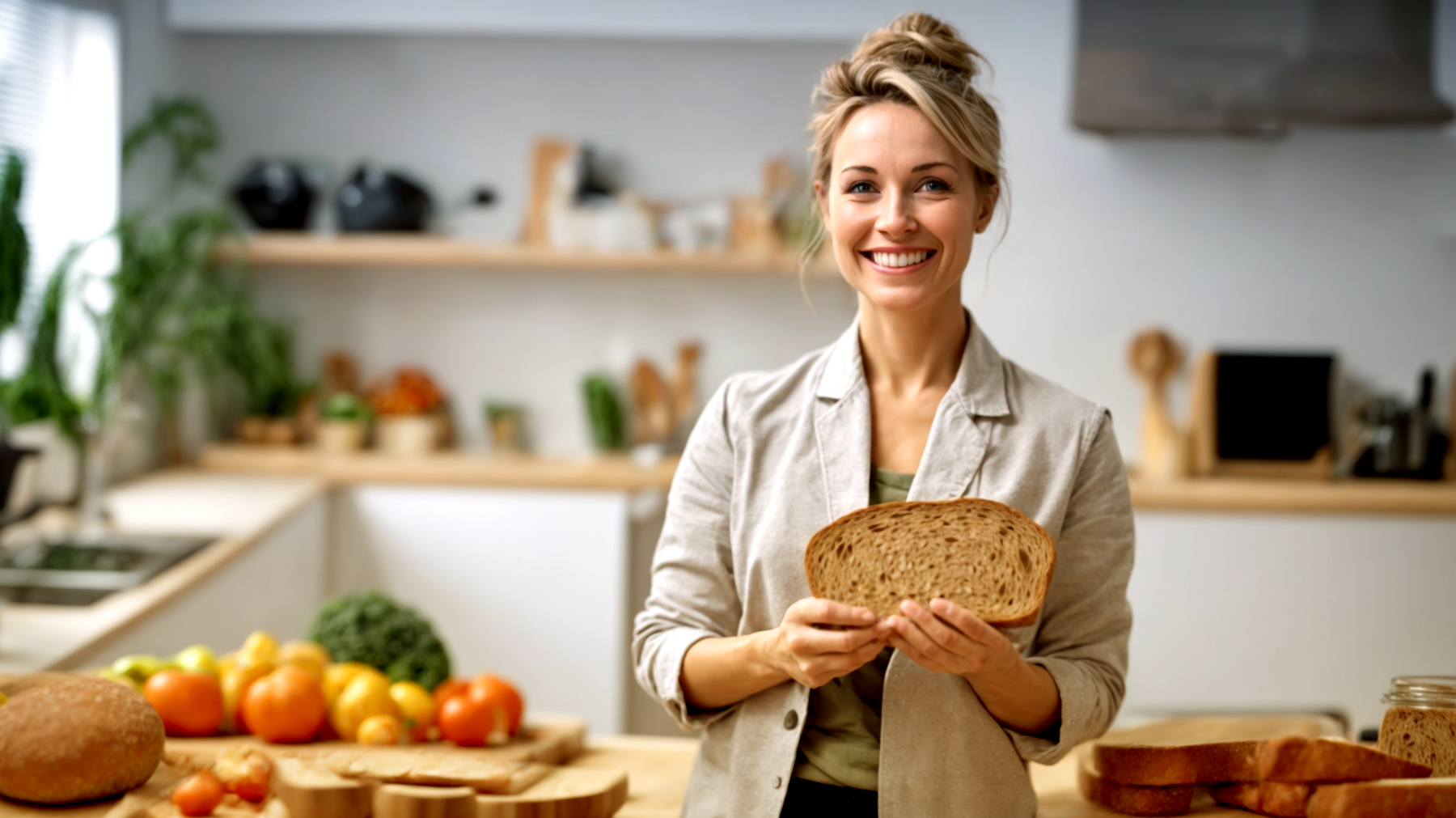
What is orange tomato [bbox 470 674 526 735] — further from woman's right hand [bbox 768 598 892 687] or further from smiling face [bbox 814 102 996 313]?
smiling face [bbox 814 102 996 313]

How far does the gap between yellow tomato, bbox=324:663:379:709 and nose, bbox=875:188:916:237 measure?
0.88 metres

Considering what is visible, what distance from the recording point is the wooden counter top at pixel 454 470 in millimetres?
3477

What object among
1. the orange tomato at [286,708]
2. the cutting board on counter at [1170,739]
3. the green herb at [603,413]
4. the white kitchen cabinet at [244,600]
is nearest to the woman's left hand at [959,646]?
the cutting board on counter at [1170,739]

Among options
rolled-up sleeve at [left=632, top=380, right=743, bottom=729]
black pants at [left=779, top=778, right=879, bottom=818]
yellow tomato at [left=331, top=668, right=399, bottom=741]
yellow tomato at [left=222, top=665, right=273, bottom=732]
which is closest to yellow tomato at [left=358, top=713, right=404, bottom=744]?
yellow tomato at [left=331, top=668, right=399, bottom=741]

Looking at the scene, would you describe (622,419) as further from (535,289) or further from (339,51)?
(339,51)

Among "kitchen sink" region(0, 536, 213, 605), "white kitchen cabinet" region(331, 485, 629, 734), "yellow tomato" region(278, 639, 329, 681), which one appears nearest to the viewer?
"yellow tomato" region(278, 639, 329, 681)

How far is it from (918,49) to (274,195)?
306 centimetres

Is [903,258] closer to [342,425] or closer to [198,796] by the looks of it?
[198,796]

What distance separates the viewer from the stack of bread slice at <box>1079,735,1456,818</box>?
1.17 metres

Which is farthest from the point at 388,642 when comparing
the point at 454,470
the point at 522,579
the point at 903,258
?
the point at 454,470

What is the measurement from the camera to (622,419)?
13.1 ft

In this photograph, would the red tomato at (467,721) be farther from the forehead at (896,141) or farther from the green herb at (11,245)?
the green herb at (11,245)

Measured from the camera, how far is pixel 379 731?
1.51m

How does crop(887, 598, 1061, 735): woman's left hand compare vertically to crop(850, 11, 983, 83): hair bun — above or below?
below
